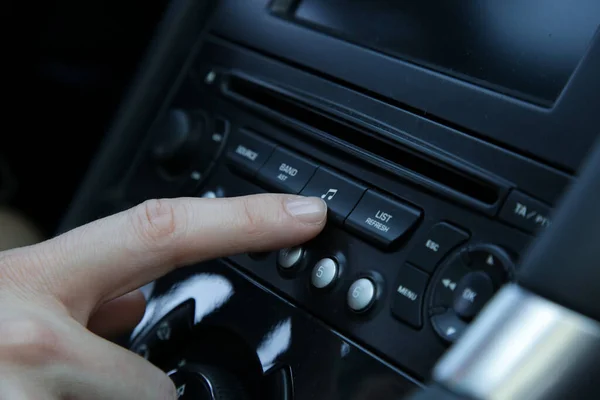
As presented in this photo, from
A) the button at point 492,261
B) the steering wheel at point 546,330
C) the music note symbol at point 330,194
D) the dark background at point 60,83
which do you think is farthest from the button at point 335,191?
the dark background at point 60,83

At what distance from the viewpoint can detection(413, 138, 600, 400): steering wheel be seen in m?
0.33

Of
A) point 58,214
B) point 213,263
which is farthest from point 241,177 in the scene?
point 58,214

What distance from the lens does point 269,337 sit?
1.88ft

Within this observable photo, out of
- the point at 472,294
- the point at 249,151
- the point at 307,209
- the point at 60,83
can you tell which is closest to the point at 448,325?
the point at 472,294

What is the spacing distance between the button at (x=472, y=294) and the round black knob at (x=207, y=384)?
7.3 inches

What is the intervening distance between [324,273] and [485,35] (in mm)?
223

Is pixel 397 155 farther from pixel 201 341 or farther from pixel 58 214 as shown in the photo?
pixel 58 214

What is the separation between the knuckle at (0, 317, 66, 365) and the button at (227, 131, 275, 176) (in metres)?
0.22

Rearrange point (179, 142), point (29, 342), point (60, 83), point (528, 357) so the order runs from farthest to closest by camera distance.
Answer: point (60, 83) < point (179, 142) < point (29, 342) < point (528, 357)

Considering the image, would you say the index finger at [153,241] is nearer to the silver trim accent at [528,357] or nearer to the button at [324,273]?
the button at [324,273]

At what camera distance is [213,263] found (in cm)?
63

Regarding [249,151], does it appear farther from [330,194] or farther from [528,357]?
[528,357]

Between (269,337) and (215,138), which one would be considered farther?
(215,138)

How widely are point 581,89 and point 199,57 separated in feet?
1.23
